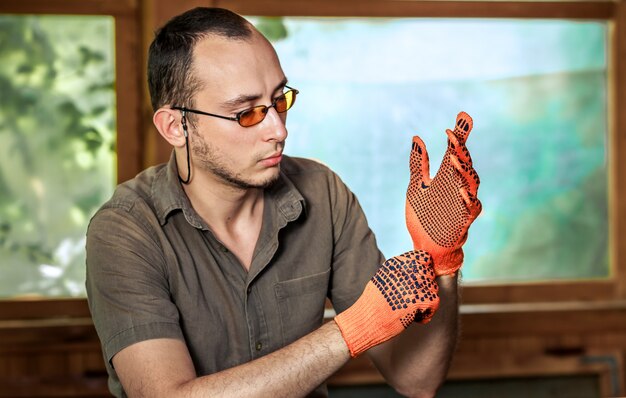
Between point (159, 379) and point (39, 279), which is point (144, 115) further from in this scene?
point (159, 379)

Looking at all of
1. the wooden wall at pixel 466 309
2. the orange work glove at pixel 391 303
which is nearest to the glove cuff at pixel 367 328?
the orange work glove at pixel 391 303

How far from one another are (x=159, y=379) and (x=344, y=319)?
1.20 ft

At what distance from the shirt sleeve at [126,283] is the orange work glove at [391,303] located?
37 centimetres

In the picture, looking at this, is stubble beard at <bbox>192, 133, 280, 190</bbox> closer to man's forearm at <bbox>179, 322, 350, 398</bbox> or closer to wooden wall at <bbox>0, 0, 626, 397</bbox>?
man's forearm at <bbox>179, 322, 350, 398</bbox>

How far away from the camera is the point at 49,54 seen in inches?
116

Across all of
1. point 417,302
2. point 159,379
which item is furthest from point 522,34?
point 159,379

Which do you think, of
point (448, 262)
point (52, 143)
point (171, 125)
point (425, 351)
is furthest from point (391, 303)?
point (52, 143)

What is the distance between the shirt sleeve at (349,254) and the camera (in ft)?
6.56

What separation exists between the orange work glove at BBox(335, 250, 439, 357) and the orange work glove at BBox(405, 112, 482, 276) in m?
0.11

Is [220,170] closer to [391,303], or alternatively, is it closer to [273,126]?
[273,126]

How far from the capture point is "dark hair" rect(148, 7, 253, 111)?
183 cm

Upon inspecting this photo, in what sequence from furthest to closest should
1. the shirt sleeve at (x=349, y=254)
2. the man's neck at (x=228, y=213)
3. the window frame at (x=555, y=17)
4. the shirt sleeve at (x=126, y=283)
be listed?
the window frame at (x=555, y=17) < the shirt sleeve at (x=349, y=254) < the man's neck at (x=228, y=213) < the shirt sleeve at (x=126, y=283)

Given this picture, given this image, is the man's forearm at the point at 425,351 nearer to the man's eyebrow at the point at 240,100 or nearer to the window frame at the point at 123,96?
the man's eyebrow at the point at 240,100

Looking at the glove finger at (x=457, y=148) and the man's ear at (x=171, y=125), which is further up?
the man's ear at (x=171, y=125)
